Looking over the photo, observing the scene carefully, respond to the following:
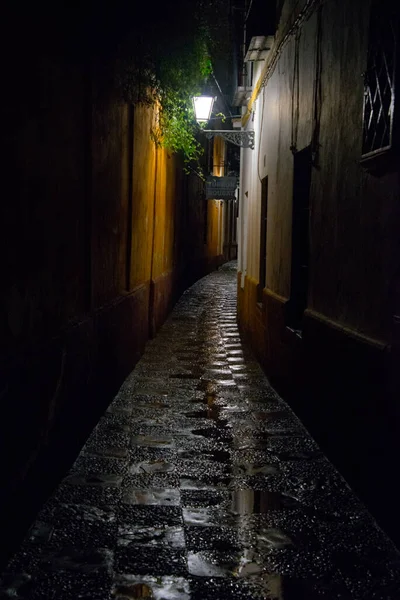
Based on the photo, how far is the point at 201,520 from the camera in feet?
13.8

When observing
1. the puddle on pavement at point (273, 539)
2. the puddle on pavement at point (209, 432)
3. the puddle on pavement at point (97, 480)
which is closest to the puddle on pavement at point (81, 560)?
the puddle on pavement at point (273, 539)

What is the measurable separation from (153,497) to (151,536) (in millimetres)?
654

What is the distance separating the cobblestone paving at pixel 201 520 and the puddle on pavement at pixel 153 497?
0.01m

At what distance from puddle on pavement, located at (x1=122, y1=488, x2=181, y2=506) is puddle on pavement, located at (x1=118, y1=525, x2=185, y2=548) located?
1.37 feet

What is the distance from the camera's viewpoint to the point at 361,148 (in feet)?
15.3

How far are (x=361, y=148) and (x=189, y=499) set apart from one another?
9.05 feet

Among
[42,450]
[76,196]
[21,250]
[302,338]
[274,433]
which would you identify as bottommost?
[274,433]

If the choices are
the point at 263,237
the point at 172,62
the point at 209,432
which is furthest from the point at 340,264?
the point at 263,237

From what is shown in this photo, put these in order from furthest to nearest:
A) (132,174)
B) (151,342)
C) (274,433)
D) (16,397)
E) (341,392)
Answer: (151,342), (132,174), (274,433), (341,392), (16,397)

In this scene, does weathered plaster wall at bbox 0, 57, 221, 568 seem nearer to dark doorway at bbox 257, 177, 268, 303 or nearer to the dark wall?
the dark wall

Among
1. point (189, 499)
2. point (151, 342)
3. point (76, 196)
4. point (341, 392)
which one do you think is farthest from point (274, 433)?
point (151, 342)

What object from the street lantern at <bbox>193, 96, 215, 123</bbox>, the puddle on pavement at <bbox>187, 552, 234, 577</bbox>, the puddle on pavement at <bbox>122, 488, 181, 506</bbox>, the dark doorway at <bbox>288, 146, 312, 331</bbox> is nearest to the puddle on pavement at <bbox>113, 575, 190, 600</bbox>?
the puddle on pavement at <bbox>187, 552, 234, 577</bbox>

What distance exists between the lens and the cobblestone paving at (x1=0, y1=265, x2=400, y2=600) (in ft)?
11.1

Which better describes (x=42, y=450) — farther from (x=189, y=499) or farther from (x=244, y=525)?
(x=244, y=525)
